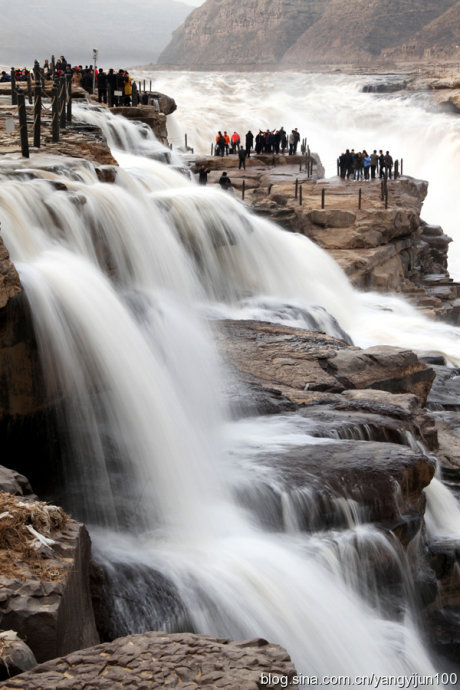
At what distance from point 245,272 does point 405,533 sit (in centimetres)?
900

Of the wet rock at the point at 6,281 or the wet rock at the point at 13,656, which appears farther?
the wet rock at the point at 6,281

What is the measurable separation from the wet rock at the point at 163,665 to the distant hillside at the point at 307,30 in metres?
91.9

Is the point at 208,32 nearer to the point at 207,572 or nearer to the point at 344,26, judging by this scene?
A: the point at 344,26

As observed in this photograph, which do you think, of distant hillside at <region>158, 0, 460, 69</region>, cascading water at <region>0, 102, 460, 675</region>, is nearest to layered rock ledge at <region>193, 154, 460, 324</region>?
cascading water at <region>0, 102, 460, 675</region>

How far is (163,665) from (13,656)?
761 mm

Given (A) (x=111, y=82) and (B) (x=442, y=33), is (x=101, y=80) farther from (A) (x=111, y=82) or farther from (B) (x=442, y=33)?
(B) (x=442, y=33)

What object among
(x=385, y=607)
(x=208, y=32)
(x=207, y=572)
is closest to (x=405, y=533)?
(x=385, y=607)

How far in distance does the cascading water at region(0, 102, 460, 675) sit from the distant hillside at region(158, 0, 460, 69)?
278 ft

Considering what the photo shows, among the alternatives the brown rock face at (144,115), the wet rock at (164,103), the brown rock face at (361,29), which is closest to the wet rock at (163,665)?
the brown rock face at (144,115)

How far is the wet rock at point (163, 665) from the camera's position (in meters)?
4.45

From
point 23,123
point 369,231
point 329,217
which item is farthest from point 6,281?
point 369,231

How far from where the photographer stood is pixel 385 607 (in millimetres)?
8078

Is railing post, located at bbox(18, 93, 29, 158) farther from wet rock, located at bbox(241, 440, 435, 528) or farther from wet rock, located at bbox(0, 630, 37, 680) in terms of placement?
wet rock, located at bbox(0, 630, 37, 680)

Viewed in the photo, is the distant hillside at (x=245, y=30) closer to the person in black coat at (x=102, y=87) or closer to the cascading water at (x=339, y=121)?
the cascading water at (x=339, y=121)
